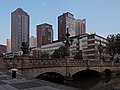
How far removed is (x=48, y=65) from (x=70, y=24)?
112750mm

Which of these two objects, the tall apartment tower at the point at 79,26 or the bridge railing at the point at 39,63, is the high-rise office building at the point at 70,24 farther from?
the bridge railing at the point at 39,63

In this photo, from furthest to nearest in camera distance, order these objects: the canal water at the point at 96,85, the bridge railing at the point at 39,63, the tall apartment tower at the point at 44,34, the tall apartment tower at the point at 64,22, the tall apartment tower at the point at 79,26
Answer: the tall apartment tower at the point at 44,34
the tall apartment tower at the point at 79,26
the tall apartment tower at the point at 64,22
the canal water at the point at 96,85
the bridge railing at the point at 39,63

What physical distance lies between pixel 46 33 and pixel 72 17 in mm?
34729

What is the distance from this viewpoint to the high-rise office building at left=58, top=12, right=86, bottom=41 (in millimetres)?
133875

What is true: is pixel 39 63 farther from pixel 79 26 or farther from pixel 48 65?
pixel 79 26

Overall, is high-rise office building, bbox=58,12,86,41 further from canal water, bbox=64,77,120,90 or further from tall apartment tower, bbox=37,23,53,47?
canal water, bbox=64,77,120,90

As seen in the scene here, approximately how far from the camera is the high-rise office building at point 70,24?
134m

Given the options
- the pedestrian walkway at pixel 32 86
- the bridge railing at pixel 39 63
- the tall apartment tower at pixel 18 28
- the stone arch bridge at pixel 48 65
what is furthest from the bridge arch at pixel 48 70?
the tall apartment tower at pixel 18 28

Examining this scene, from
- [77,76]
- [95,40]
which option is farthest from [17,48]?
[77,76]

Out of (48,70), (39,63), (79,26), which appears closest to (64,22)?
(79,26)

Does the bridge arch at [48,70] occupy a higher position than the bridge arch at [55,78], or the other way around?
the bridge arch at [48,70]

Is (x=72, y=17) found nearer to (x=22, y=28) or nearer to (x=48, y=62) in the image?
(x=22, y=28)

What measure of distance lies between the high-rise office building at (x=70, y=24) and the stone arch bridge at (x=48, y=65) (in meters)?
71.4

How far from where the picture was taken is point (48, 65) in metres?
33.3
